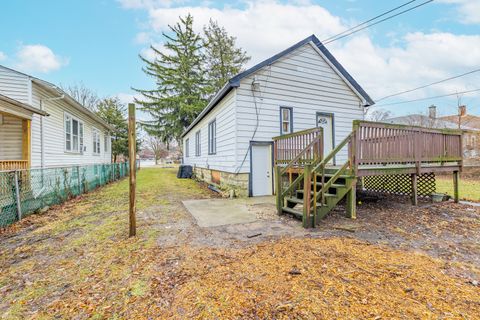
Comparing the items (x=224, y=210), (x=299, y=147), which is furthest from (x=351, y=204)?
(x=224, y=210)

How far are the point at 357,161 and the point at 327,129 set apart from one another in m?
5.12

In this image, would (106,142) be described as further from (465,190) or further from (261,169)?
(465,190)

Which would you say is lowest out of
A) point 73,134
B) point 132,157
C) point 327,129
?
point 132,157

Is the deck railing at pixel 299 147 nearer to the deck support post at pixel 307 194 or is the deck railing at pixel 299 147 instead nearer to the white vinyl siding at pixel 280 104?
the white vinyl siding at pixel 280 104

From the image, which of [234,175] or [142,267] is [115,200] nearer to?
[234,175]

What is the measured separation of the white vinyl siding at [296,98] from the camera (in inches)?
324

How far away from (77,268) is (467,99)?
109 ft

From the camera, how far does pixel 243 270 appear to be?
2879 mm

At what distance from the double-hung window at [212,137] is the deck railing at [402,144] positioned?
22.4ft

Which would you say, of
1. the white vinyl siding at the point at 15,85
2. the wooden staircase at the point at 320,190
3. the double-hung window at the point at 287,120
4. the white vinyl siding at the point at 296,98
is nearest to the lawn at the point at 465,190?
the white vinyl siding at the point at 296,98

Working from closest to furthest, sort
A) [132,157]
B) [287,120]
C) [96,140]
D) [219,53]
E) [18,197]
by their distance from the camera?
[132,157]
[18,197]
[287,120]
[96,140]
[219,53]

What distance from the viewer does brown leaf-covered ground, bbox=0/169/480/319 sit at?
2.16m

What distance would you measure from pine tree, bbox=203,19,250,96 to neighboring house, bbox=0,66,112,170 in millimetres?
A: 14924

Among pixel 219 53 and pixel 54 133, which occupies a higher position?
pixel 219 53
